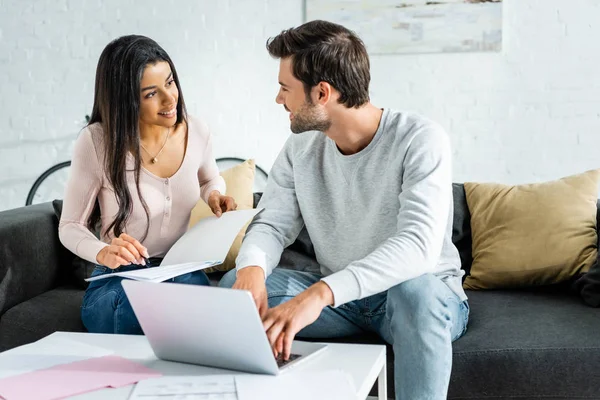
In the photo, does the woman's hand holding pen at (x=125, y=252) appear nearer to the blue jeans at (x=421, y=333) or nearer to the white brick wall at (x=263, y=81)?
the blue jeans at (x=421, y=333)

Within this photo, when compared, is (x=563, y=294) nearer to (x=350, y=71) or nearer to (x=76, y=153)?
(x=350, y=71)

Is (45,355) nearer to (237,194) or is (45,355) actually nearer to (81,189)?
(81,189)

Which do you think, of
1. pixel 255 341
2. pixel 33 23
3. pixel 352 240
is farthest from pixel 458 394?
pixel 33 23

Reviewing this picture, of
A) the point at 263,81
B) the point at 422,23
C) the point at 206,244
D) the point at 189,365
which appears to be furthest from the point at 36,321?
the point at 422,23

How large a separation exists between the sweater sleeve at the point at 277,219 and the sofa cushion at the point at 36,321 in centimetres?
62

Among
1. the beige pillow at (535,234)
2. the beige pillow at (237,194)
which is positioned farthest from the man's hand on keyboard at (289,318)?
the beige pillow at (237,194)

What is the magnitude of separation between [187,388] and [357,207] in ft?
2.72

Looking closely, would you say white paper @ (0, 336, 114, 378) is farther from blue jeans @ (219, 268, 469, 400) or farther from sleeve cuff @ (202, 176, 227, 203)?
sleeve cuff @ (202, 176, 227, 203)

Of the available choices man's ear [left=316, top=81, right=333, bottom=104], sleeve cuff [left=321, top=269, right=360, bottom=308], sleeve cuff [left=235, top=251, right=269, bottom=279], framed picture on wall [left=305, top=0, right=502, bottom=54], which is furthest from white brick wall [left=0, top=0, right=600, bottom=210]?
sleeve cuff [left=321, top=269, right=360, bottom=308]

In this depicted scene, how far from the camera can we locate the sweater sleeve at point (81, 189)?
6.88 feet

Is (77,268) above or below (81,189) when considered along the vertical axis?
below

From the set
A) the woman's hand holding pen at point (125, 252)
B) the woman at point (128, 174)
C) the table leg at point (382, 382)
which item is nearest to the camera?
the table leg at point (382, 382)

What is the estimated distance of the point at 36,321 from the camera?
7.52 feet

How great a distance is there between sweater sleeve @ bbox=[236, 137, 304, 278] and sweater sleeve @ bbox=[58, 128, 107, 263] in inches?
17.4
